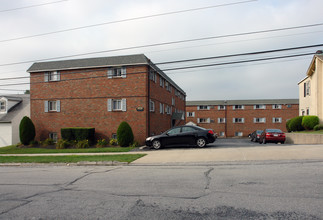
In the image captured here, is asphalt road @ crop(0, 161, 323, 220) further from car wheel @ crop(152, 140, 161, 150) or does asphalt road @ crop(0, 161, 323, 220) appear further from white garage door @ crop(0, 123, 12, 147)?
white garage door @ crop(0, 123, 12, 147)

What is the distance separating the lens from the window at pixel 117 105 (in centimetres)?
2161

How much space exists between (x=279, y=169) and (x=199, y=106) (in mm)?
44886

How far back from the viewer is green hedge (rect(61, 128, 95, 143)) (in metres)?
21.4

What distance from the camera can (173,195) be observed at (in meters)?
5.93

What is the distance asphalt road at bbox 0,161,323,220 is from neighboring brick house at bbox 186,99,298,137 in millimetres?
43642

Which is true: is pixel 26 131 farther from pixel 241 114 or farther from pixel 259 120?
pixel 259 120

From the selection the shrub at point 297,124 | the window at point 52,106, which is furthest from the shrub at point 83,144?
the shrub at point 297,124

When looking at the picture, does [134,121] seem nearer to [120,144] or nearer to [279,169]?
[120,144]

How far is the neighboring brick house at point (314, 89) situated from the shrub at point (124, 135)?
52.6ft

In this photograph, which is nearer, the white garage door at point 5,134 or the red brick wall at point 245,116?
the white garage door at point 5,134

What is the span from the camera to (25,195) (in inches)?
253

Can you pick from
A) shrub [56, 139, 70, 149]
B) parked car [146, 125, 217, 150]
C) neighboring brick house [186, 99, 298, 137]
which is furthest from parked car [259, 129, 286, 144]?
neighboring brick house [186, 99, 298, 137]

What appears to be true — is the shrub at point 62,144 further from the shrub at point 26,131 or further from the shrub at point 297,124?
the shrub at point 297,124

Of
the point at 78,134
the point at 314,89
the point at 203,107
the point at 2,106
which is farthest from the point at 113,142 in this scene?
the point at 203,107
